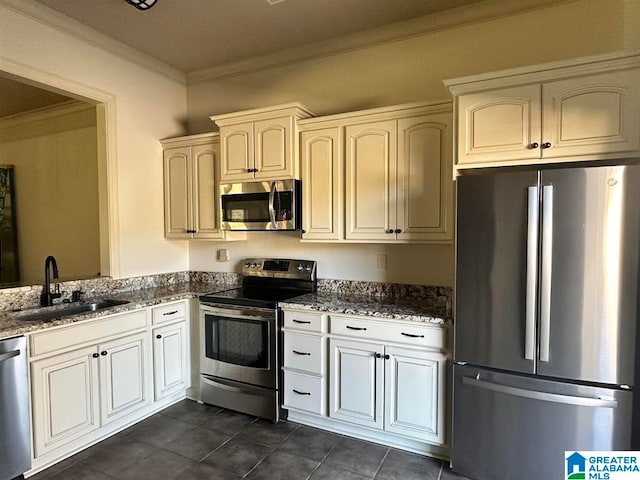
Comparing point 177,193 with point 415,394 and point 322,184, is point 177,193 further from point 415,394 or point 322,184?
point 415,394

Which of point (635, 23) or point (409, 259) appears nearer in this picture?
point (635, 23)

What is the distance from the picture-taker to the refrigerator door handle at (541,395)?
72.9 inches

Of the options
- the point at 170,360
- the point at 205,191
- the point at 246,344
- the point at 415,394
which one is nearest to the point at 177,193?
the point at 205,191

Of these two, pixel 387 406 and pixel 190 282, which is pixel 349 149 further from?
pixel 190 282

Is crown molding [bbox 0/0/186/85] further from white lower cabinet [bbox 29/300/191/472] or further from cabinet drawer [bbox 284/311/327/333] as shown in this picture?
cabinet drawer [bbox 284/311/327/333]

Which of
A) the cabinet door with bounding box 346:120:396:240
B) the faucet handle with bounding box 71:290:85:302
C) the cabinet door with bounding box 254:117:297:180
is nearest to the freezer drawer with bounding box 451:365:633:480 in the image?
the cabinet door with bounding box 346:120:396:240

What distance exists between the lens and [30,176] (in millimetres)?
4617

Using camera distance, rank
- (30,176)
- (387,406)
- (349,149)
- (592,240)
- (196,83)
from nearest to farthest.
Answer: (592,240), (387,406), (349,149), (196,83), (30,176)

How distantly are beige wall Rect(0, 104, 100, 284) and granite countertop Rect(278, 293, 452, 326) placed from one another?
8.27ft

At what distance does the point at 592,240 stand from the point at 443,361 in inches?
40.8

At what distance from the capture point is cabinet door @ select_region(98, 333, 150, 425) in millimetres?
2561

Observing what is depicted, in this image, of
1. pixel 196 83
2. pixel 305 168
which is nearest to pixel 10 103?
pixel 196 83

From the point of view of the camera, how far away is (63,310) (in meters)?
2.77

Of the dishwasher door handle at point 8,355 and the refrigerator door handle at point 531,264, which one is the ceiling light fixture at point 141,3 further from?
the refrigerator door handle at point 531,264
